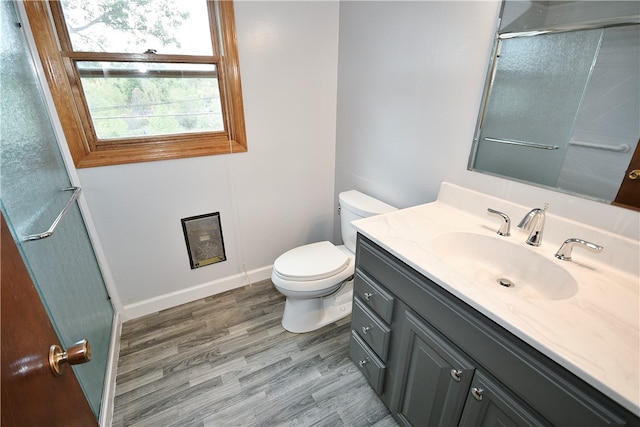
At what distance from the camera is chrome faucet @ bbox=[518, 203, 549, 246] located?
107 centimetres

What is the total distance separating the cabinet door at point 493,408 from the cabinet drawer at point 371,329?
0.38 metres

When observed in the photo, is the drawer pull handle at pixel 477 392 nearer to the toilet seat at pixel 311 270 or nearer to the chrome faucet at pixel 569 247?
the chrome faucet at pixel 569 247

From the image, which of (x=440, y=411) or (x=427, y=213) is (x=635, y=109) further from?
(x=440, y=411)

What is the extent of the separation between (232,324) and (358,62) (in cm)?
187

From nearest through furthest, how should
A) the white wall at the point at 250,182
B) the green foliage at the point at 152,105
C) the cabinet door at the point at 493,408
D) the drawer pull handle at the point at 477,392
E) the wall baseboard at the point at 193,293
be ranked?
the cabinet door at the point at 493,408 < the drawer pull handle at the point at 477,392 < the green foliage at the point at 152,105 < the white wall at the point at 250,182 < the wall baseboard at the point at 193,293

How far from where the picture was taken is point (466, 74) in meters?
1.29

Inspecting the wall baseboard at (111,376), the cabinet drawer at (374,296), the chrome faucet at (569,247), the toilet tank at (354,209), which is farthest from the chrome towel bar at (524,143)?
the wall baseboard at (111,376)

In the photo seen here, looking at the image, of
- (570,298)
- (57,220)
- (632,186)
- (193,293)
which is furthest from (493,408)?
(193,293)

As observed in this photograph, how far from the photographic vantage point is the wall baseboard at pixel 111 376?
4.41 feet

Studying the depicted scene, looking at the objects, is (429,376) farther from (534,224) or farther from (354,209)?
(354,209)

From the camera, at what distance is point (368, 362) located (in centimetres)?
143

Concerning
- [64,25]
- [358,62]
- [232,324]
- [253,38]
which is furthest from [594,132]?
[64,25]

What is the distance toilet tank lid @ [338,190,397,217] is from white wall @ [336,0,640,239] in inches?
3.2

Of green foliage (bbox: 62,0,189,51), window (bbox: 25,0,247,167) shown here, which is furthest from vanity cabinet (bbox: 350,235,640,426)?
green foliage (bbox: 62,0,189,51)
